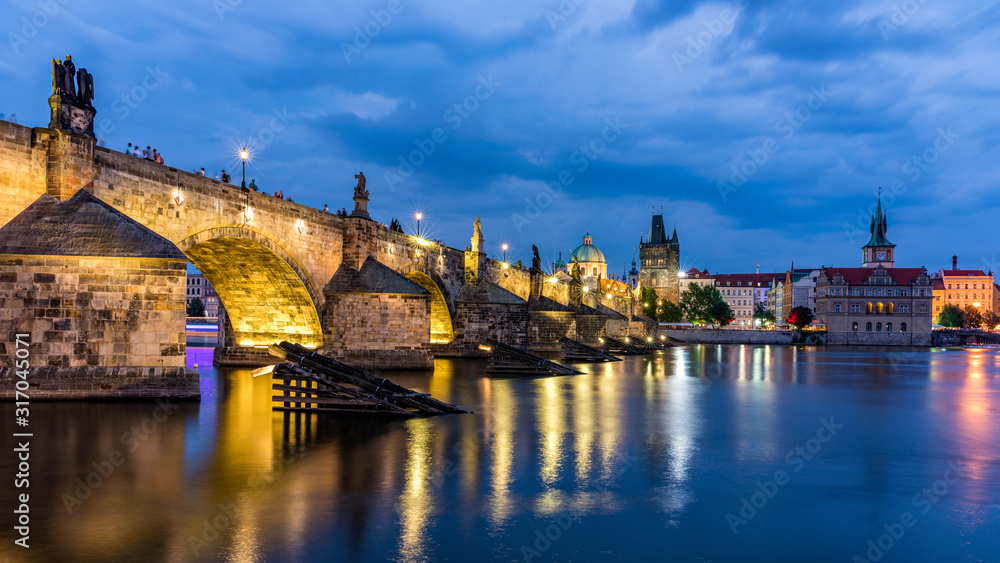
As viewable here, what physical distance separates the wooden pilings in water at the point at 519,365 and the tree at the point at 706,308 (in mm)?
89860

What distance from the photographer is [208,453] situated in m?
10.3

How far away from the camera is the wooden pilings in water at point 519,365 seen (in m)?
27.7

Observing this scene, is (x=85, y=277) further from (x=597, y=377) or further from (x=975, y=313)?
(x=975, y=313)

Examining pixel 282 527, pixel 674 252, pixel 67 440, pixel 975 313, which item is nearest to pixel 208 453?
pixel 67 440

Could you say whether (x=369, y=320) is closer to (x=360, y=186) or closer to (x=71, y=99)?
(x=360, y=186)

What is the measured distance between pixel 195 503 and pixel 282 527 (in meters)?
1.60

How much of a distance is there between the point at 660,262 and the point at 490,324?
12622cm

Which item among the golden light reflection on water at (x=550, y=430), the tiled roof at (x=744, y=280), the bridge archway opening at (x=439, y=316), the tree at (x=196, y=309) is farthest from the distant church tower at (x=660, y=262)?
the golden light reflection on water at (x=550, y=430)

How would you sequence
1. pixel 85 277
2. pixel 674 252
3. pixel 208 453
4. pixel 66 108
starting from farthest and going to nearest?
pixel 674 252 → pixel 66 108 → pixel 85 277 → pixel 208 453

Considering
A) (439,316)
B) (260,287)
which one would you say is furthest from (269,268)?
(439,316)

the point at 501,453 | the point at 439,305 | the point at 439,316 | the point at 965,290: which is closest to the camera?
the point at 501,453

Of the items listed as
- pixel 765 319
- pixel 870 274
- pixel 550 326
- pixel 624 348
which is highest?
pixel 870 274

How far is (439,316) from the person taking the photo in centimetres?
4038

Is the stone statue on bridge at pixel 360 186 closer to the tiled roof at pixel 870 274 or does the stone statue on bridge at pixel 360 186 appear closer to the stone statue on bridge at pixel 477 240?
the stone statue on bridge at pixel 477 240
